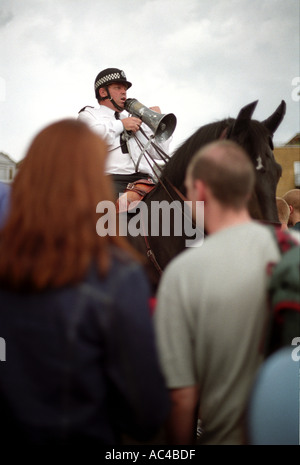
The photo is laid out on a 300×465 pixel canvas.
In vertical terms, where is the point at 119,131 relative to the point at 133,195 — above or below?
above

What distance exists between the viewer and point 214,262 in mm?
1624

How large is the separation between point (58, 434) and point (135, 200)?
3.03 m

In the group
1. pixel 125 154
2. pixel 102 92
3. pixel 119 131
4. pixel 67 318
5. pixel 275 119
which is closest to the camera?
pixel 67 318

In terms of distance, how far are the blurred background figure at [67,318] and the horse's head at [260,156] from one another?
188cm

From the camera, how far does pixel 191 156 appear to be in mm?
3641

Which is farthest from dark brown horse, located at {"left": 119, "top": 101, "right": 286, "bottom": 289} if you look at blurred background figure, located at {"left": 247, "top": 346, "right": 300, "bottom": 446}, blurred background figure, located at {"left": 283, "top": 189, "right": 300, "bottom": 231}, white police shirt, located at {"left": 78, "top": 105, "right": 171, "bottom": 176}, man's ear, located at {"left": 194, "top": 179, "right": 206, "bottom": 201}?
blurred background figure, located at {"left": 283, "top": 189, "right": 300, "bottom": 231}

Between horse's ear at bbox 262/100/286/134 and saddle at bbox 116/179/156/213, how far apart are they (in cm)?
128

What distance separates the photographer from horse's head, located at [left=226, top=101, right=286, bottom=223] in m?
3.12

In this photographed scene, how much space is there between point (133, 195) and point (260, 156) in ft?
Result: 4.60

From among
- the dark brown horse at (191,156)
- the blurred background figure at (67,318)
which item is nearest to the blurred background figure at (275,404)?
the blurred background figure at (67,318)

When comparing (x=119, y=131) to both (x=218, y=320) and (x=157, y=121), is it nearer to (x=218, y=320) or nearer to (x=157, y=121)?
(x=157, y=121)

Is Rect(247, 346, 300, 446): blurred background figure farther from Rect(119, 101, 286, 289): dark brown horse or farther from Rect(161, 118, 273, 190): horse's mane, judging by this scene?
Rect(161, 118, 273, 190): horse's mane

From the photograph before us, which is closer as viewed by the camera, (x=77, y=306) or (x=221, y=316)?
(x=77, y=306)

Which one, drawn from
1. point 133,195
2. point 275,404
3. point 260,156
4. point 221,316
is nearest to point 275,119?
point 260,156
